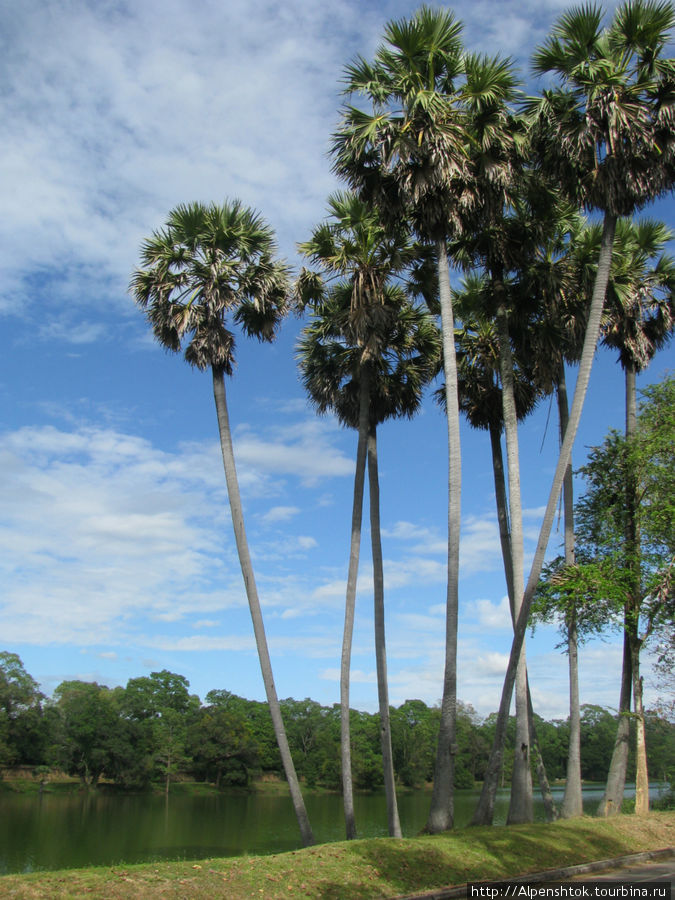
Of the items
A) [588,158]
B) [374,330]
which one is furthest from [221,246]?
[588,158]

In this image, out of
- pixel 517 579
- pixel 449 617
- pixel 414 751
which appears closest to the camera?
pixel 449 617

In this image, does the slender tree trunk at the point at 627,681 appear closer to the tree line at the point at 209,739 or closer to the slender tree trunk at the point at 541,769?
the slender tree trunk at the point at 541,769

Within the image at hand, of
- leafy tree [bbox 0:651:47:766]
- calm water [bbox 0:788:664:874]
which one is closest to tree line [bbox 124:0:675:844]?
calm water [bbox 0:788:664:874]

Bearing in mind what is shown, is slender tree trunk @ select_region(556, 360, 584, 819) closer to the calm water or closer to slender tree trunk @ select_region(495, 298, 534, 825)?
slender tree trunk @ select_region(495, 298, 534, 825)

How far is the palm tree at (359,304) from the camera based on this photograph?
1931 centimetres

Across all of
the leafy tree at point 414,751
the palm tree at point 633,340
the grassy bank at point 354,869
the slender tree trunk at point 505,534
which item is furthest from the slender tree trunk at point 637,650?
the leafy tree at point 414,751

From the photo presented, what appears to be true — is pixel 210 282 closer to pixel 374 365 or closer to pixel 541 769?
pixel 374 365

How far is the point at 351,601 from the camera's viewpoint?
19.5 metres

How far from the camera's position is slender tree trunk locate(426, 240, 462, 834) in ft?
47.8

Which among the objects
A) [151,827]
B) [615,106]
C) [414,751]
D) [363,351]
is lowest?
[414,751]

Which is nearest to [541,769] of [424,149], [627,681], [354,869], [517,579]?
[627,681]

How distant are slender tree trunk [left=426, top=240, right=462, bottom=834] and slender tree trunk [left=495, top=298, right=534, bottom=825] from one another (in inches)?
82.9

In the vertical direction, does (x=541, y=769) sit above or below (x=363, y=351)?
below

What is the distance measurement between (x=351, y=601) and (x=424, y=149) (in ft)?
38.8
